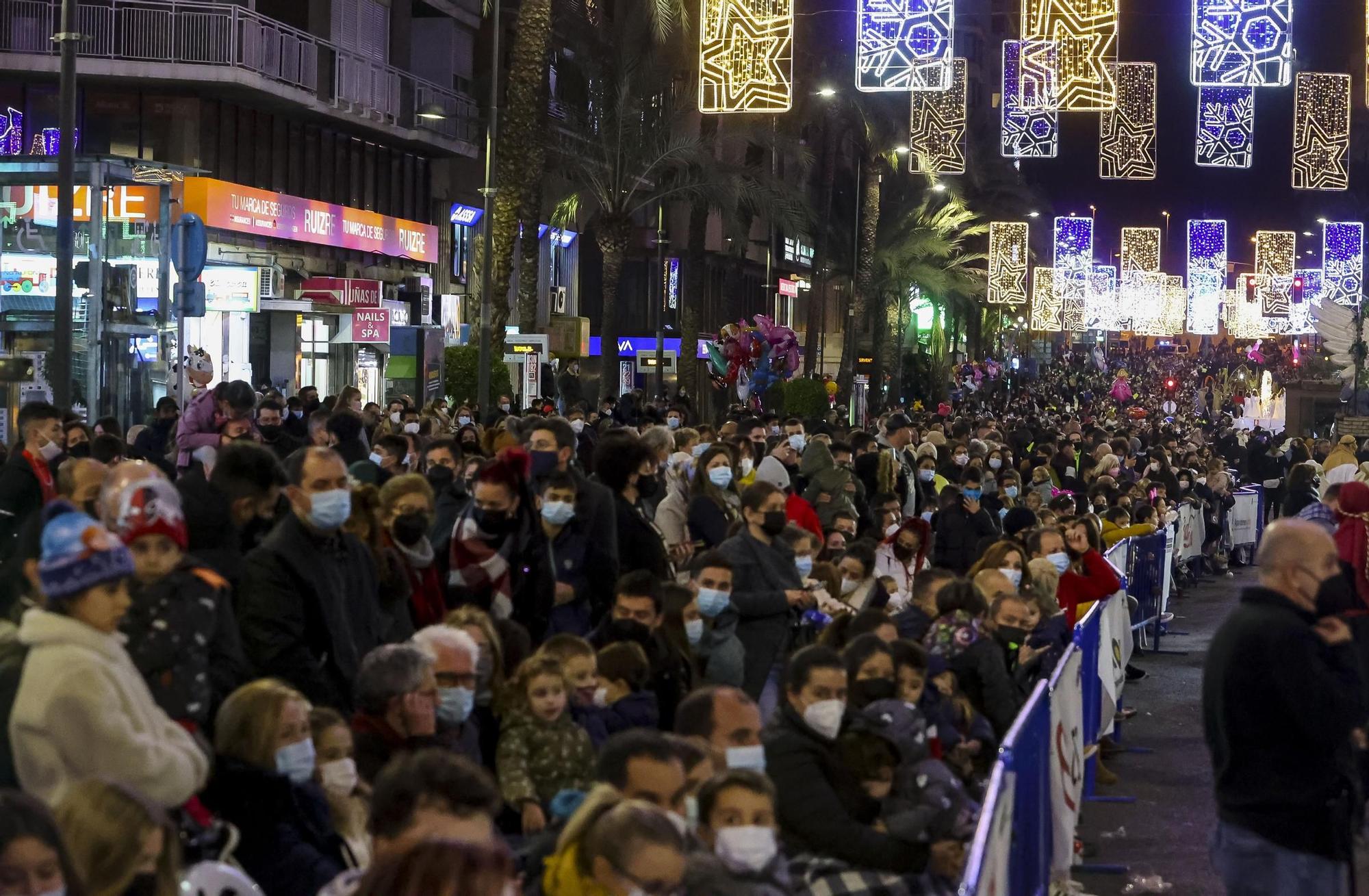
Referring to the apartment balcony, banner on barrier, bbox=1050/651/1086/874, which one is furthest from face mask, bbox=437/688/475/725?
the apartment balcony

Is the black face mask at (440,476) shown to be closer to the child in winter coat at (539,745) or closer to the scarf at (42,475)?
the scarf at (42,475)

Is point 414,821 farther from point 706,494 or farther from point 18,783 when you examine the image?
point 706,494

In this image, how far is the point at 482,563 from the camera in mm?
9703

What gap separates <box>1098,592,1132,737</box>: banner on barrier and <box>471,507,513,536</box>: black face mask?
5.17 metres

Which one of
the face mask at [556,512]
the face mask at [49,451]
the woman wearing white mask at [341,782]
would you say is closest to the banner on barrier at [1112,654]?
the face mask at [556,512]

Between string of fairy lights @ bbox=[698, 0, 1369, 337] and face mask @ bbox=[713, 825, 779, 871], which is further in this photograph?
string of fairy lights @ bbox=[698, 0, 1369, 337]

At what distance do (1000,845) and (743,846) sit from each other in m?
1.55

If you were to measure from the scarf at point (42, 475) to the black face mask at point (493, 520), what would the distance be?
2.47 m

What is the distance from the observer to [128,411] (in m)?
22.6

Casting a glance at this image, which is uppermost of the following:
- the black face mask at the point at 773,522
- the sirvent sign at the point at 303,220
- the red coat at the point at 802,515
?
the sirvent sign at the point at 303,220

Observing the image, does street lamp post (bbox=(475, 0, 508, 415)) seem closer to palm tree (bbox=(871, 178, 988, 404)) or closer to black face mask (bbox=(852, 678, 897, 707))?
black face mask (bbox=(852, 678, 897, 707))

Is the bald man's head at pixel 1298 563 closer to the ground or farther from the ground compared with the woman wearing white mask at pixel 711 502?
farther from the ground

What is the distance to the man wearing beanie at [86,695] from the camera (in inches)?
208

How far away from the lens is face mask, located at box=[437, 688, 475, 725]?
711cm
